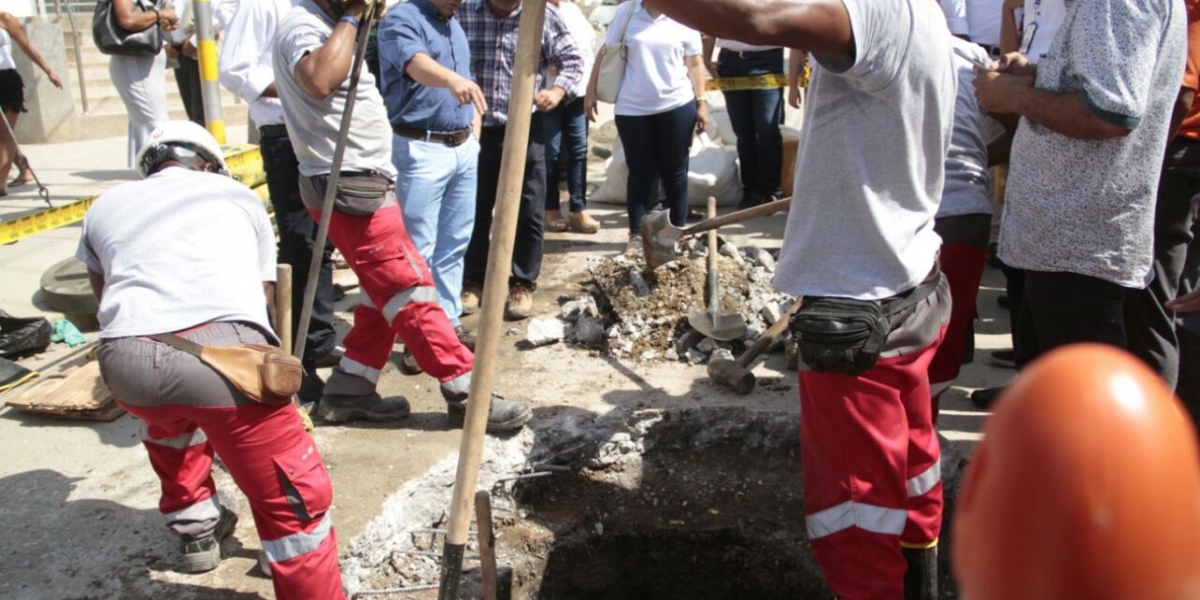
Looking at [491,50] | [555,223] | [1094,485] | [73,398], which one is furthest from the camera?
[555,223]

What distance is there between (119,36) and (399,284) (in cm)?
439

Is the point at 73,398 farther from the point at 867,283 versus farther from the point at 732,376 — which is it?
the point at 867,283

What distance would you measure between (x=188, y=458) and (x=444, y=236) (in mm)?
2090

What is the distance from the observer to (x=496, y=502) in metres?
3.98

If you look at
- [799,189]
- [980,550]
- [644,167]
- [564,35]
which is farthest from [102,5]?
[980,550]

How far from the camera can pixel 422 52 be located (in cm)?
458

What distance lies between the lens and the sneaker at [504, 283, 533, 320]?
5809 millimetres

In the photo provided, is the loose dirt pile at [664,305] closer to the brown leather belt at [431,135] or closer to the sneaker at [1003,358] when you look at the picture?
the sneaker at [1003,358]

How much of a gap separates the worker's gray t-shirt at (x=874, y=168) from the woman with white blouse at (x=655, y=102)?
3943 mm

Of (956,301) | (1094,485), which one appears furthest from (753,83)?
(1094,485)

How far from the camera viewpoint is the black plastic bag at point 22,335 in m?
5.17

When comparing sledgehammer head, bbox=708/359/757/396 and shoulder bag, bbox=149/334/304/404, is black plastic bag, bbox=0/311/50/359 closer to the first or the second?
shoulder bag, bbox=149/334/304/404

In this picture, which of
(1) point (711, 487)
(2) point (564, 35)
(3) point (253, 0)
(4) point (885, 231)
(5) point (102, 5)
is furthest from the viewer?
(5) point (102, 5)

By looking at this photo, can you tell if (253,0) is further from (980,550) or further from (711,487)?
(980,550)
